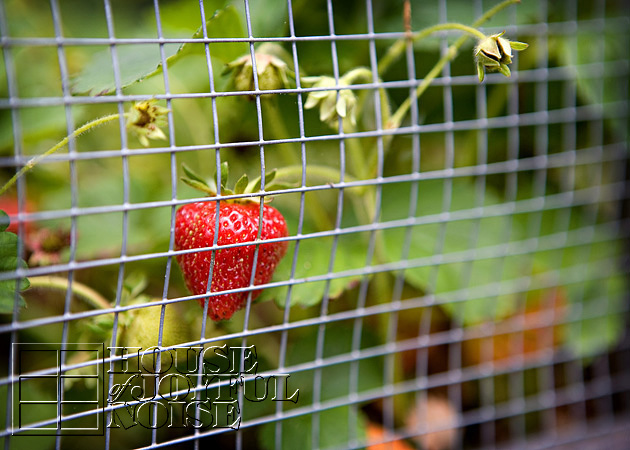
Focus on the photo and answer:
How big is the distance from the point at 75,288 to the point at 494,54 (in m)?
0.34

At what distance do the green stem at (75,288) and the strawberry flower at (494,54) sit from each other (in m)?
0.33

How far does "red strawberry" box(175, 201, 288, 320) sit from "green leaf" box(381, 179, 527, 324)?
175 mm

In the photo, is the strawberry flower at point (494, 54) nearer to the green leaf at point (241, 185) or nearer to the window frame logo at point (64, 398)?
the green leaf at point (241, 185)

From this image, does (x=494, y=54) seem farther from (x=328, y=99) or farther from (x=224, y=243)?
(x=224, y=243)

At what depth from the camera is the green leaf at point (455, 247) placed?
543 mm

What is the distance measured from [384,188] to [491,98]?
0.19 meters

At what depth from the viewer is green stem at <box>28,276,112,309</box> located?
397 mm

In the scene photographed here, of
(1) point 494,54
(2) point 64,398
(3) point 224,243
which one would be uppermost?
(1) point 494,54

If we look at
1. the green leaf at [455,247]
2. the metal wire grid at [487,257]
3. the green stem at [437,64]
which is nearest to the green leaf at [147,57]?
the metal wire grid at [487,257]

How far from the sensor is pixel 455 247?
0.57 m

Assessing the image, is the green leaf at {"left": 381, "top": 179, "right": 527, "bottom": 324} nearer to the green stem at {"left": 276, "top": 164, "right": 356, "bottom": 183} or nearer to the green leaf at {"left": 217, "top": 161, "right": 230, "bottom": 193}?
the green stem at {"left": 276, "top": 164, "right": 356, "bottom": 183}

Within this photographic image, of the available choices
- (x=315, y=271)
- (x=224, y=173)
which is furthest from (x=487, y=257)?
(x=224, y=173)

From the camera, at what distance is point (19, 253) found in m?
0.34

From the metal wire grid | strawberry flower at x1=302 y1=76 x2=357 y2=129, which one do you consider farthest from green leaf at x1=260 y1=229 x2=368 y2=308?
strawberry flower at x1=302 y1=76 x2=357 y2=129
